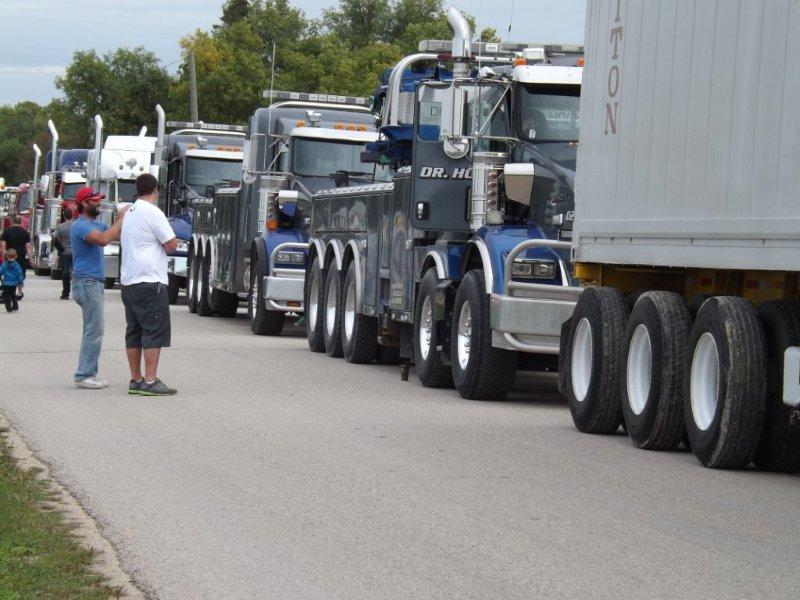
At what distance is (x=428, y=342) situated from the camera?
16234mm

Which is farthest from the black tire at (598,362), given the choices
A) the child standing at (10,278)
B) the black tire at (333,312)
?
the child standing at (10,278)

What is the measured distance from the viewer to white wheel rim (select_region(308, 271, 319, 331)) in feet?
68.9

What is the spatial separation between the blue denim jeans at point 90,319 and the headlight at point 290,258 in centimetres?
810

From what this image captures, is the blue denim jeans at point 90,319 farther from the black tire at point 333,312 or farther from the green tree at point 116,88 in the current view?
the green tree at point 116,88

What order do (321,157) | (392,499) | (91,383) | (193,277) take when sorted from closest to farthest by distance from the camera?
(392,499)
(91,383)
(321,157)
(193,277)

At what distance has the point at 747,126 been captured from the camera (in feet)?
32.4

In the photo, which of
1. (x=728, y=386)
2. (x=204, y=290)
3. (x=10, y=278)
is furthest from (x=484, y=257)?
(x=10, y=278)

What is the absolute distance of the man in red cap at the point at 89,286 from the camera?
15.0m

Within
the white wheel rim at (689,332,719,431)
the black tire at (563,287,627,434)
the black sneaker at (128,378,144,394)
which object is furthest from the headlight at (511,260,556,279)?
the white wheel rim at (689,332,719,431)

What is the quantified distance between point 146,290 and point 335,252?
19.2 ft

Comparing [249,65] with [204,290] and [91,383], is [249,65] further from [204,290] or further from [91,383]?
[91,383]

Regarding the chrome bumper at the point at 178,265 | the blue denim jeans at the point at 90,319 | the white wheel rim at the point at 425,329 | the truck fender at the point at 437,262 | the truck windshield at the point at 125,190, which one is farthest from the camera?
the truck windshield at the point at 125,190

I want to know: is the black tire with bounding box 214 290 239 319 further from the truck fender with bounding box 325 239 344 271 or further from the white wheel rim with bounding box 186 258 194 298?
the truck fender with bounding box 325 239 344 271

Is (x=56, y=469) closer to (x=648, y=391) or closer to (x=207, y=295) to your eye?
(x=648, y=391)
